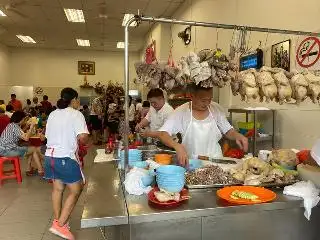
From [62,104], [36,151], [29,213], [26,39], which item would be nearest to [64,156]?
[62,104]

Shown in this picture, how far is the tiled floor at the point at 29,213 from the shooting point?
127 inches

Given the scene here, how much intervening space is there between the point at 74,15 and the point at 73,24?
39.7 inches

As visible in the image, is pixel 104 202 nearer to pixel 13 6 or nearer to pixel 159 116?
pixel 159 116

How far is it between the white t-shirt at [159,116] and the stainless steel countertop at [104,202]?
6.23ft

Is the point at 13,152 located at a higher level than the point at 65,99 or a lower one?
lower

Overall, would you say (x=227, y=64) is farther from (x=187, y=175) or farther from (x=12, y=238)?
(x=12, y=238)

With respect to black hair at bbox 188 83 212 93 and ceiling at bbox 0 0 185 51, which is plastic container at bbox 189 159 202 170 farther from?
ceiling at bbox 0 0 185 51

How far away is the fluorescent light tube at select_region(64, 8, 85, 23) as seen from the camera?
7.83 m

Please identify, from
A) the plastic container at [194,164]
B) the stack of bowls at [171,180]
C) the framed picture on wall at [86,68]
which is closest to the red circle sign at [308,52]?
the plastic container at [194,164]

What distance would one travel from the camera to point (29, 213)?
12.6 feet

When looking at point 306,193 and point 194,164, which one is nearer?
point 306,193

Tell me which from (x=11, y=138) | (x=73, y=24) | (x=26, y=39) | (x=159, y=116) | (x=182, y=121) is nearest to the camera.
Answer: (x=182, y=121)

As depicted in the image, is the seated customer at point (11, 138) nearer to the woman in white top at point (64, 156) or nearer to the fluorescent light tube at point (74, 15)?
the woman in white top at point (64, 156)

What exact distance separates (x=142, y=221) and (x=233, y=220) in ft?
1.69
